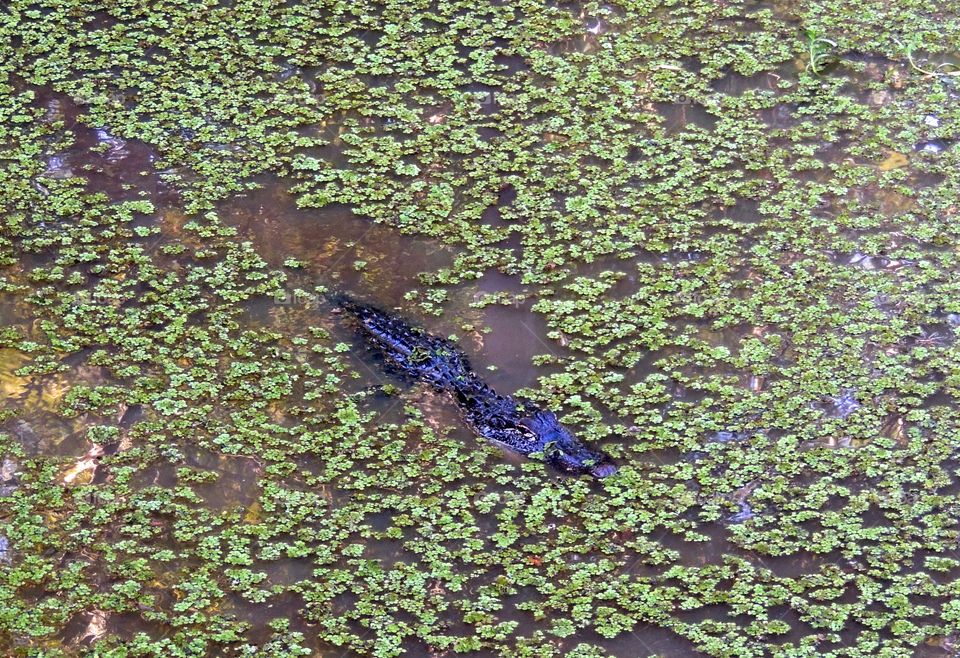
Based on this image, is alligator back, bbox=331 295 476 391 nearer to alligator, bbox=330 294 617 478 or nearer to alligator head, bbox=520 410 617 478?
alligator, bbox=330 294 617 478

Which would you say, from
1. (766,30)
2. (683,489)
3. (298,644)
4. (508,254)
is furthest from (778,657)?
(766,30)

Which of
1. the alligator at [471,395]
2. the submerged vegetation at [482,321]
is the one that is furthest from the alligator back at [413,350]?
the submerged vegetation at [482,321]

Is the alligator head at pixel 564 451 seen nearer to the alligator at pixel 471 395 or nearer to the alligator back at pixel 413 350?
the alligator at pixel 471 395

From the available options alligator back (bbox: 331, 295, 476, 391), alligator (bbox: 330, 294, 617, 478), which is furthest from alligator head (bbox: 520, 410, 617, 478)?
alligator back (bbox: 331, 295, 476, 391)

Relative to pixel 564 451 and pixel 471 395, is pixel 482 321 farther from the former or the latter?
pixel 564 451

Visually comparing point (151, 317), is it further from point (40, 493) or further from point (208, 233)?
A: point (40, 493)
